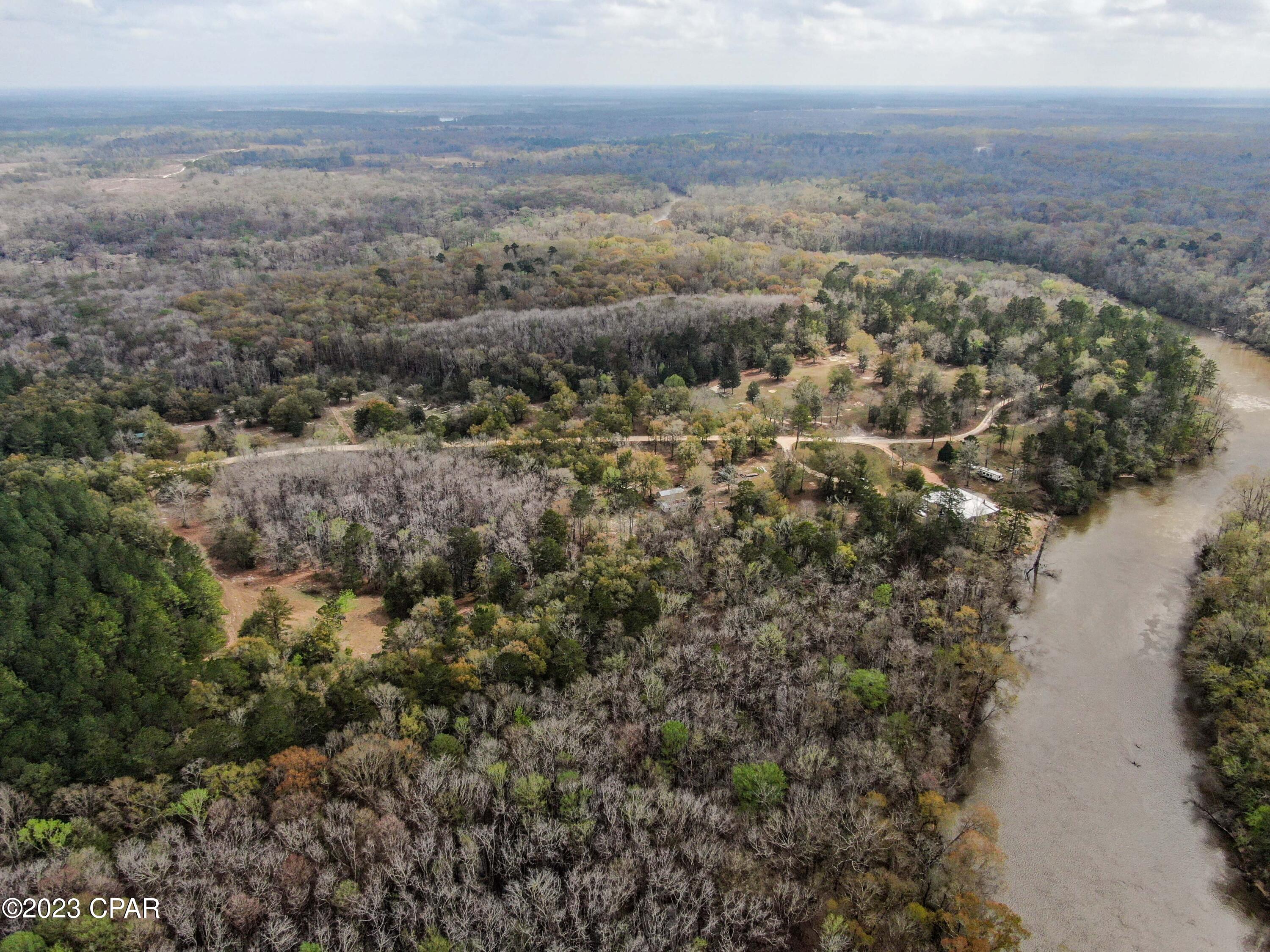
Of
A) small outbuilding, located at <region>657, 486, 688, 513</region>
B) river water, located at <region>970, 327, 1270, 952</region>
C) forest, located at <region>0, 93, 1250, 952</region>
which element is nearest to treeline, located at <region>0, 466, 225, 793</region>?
forest, located at <region>0, 93, 1250, 952</region>

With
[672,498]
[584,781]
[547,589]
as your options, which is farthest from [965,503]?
[584,781]

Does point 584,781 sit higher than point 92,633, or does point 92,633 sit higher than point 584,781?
point 92,633

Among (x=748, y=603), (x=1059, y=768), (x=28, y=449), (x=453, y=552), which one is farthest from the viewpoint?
(x=28, y=449)

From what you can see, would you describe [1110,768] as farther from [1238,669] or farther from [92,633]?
[92,633]

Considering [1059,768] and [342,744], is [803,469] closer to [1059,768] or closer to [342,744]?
[1059,768]

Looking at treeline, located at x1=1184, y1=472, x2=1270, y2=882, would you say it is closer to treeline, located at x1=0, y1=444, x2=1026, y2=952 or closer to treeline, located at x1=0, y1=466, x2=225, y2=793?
treeline, located at x1=0, y1=444, x2=1026, y2=952

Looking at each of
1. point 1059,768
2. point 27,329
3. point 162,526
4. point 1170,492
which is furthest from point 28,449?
point 1170,492

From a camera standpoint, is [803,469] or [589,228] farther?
[589,228]
